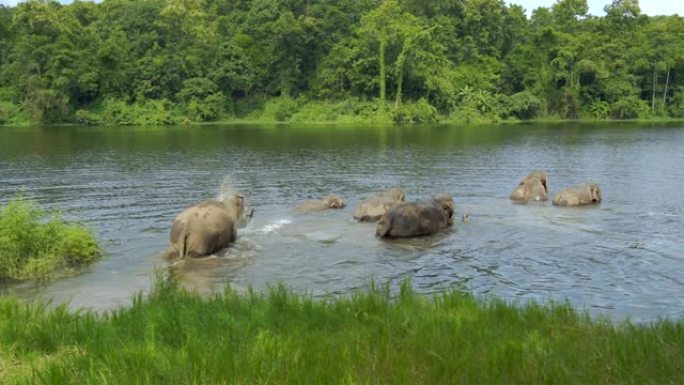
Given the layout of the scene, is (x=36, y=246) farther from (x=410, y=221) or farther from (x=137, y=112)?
(x=137, y=112)

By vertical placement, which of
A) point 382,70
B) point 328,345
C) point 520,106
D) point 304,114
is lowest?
point 328,345

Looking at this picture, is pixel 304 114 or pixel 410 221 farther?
pixel 304 114

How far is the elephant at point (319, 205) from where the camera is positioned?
20.8 meters

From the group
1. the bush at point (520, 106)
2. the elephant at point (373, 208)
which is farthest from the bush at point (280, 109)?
the elephant at point (373, 208)

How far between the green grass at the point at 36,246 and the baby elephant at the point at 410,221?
21.7 ft

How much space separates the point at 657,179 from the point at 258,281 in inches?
821

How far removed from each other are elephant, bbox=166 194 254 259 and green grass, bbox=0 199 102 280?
Answer: 182 cm

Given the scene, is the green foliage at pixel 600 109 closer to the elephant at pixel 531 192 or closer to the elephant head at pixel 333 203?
the elephant at pixel 531 192

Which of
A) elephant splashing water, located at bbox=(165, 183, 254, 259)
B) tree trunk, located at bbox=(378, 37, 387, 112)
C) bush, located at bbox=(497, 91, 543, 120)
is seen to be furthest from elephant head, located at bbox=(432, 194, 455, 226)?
bush, located at bbox=(497, 91, 543, 120)

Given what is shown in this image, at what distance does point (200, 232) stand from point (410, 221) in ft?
16.7

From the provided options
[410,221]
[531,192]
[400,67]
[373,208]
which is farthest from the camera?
[400,67]

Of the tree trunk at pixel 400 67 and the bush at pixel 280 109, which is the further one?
the bush at pixel 280 109

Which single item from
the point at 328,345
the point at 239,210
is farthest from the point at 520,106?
the point at 328,345

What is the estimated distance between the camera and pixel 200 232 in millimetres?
14695
